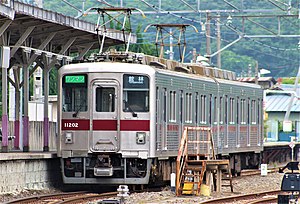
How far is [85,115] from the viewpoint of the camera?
22.5m

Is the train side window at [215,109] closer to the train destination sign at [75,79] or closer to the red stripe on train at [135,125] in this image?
the red stripe on train at [135,125]

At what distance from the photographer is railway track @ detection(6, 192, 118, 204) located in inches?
781

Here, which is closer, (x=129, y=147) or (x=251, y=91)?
(x=129, y=147)

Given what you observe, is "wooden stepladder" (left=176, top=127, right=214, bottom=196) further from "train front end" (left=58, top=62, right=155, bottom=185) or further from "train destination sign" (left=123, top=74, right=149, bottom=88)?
"train destination sign" (left=123, top=74, right=149, bottom=88)

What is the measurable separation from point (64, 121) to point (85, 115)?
526 mm

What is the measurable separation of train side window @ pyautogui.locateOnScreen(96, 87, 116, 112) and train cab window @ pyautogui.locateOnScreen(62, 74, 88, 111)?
0.93 ft

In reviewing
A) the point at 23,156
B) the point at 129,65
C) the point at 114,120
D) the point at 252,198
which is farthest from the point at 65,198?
the point at 252,198

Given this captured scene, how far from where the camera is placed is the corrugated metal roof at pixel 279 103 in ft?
257

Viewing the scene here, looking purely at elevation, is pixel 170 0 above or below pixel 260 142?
above

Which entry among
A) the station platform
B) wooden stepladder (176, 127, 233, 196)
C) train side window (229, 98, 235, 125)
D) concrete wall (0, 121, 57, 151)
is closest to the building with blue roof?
train side window (229, 98, 235, 125)

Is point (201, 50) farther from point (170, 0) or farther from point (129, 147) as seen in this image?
point (129, 147)

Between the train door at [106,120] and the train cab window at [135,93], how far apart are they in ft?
0.68

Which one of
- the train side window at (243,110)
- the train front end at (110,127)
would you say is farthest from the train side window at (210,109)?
the train front end at (110,127)

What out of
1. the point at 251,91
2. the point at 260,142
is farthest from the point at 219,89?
the point at 260,142
